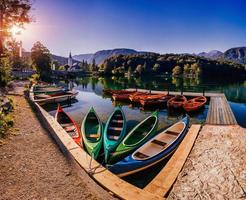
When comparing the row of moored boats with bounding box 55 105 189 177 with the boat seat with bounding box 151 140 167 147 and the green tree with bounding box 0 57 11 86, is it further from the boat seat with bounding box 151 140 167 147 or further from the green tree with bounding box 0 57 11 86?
the green tree with bounding box 0 57 11 86

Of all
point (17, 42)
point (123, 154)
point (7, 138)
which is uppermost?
point (17, 42)

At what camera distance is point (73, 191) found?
19.2 ft

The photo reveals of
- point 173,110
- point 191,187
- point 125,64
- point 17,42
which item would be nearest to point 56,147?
point 191,187

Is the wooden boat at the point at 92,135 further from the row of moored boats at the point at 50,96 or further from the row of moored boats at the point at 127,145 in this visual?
the row of moored boats at the point at 50,96

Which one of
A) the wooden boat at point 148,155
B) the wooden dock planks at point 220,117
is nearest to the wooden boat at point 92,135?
the wooden boat at point 148,155

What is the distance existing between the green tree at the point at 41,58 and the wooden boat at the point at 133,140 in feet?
187

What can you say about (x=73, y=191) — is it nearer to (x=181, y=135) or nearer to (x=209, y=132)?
(x=181, y=135)

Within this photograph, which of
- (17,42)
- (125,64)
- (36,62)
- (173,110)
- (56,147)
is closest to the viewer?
(56,147)

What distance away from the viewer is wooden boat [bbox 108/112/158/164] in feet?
32.1

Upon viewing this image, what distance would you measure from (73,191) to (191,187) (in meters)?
3.67

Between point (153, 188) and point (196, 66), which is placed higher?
point (196, 66)

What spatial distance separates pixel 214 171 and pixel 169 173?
5.65 feet

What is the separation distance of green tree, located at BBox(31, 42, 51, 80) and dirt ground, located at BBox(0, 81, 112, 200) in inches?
2341

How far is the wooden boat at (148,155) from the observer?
8.55 metres
